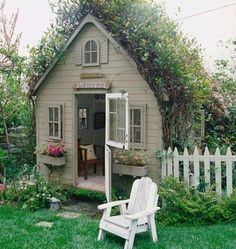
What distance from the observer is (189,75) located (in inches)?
333

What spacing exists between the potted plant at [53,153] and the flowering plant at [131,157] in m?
1.82

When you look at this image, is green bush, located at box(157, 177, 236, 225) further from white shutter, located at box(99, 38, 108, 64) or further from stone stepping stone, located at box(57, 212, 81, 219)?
white shutter, located at box(99, 38, 108, 64)

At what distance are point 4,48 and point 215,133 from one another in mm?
6090

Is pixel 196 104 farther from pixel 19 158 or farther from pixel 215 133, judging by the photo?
pixel 19 158

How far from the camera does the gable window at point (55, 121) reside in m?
10.3

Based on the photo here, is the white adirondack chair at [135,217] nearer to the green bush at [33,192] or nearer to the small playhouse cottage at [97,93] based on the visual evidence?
the small playhouse cottage at [97,93]

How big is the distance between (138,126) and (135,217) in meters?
3.04

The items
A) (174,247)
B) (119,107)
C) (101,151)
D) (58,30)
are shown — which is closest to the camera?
(174,247)

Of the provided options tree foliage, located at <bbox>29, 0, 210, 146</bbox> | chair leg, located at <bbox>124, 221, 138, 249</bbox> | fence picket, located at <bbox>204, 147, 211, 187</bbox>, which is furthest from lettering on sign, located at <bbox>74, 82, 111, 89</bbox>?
chair leg, located at <bbox>124, 221, 138, 249</bbox>

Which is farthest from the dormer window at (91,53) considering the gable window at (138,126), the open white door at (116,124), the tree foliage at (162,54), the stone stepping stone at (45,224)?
the stone stepping stone at (45,224)

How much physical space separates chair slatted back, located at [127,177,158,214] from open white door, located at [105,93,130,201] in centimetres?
97

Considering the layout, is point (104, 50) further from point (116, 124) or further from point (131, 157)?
point (131, 157)

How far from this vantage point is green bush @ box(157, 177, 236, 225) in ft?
25.0

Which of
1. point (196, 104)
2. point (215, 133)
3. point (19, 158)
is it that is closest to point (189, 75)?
point (196, 104)
